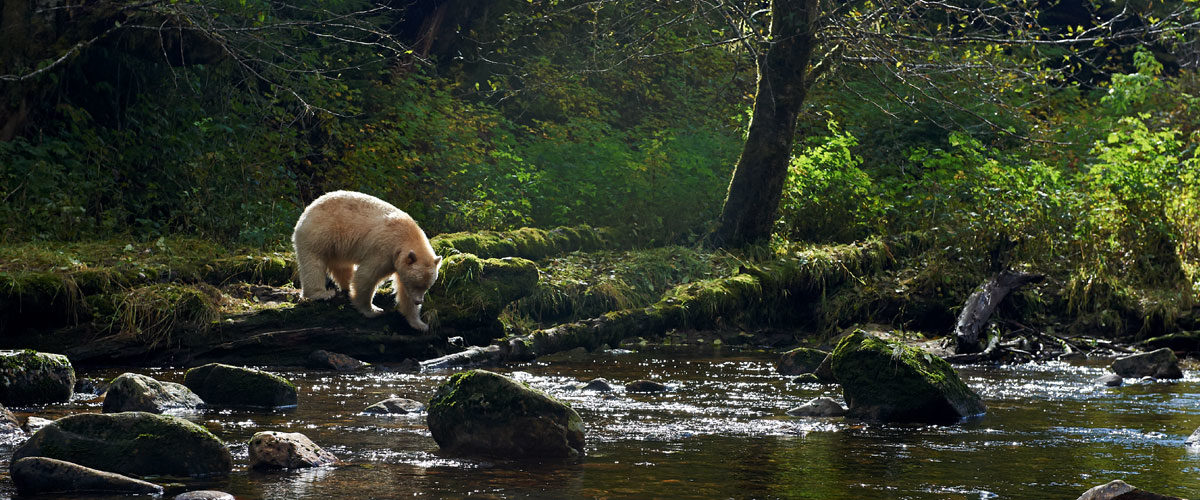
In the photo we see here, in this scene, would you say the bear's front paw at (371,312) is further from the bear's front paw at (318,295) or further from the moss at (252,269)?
the moss at (252,269)

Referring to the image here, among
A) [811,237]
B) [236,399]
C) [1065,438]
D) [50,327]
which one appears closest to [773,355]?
[811,237]

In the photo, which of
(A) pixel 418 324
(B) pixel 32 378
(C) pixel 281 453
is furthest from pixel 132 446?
(A) pixel 418 324

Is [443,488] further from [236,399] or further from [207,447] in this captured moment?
[236,399]

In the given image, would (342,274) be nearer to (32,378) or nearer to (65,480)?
(32,378)

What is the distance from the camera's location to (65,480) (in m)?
4.91

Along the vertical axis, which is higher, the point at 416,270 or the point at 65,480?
the point at 416,270

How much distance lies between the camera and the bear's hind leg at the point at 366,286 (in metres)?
10.1

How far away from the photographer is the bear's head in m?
10.0

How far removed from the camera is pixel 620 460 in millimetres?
6008

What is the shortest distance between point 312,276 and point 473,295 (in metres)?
1.66

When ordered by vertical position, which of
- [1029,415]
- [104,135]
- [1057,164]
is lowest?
[1029,415]

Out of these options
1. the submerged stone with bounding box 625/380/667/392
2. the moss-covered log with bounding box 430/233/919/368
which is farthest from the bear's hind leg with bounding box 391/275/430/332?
the submerged stone with bounding box 625/380/667/392

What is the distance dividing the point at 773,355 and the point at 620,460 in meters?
6.87

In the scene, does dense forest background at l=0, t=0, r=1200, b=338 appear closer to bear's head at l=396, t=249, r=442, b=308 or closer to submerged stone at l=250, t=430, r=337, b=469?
bear's head at l=396, t=249, r=442, b=308
